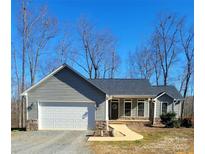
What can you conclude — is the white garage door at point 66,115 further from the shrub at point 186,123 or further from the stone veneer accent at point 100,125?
the shrub at point 186,123

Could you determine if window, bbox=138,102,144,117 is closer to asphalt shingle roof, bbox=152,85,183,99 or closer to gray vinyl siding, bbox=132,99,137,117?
gray vinyl siding, bbox=132,99,137,117

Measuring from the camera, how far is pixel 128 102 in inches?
925

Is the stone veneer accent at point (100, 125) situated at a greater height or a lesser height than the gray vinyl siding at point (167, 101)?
lesser

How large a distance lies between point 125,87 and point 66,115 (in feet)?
27.7

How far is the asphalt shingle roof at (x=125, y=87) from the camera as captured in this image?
22.6 m

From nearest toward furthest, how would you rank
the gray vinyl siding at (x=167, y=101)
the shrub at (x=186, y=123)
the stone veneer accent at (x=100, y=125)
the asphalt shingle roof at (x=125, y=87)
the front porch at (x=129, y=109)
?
the stone veneer accent at (x=100, y=125)
the shrub at (x=186, y=123)
the asphalt shingle roof at (x=125, y=87)
the front porch at (x=129, y=109)
the gray vinyl siding at (x=167, y=101)

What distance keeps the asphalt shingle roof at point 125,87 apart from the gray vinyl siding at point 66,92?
451cm

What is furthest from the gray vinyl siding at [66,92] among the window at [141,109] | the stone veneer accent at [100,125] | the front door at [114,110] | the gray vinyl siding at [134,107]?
the window at [141,109]

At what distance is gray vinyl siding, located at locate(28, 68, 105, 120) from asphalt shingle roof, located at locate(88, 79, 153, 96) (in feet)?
14.8

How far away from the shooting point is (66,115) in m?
16.8

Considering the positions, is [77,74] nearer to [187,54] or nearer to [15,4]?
[15,4]

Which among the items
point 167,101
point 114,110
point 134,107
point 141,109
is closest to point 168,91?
point 167,101

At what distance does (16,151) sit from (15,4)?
725 inches
